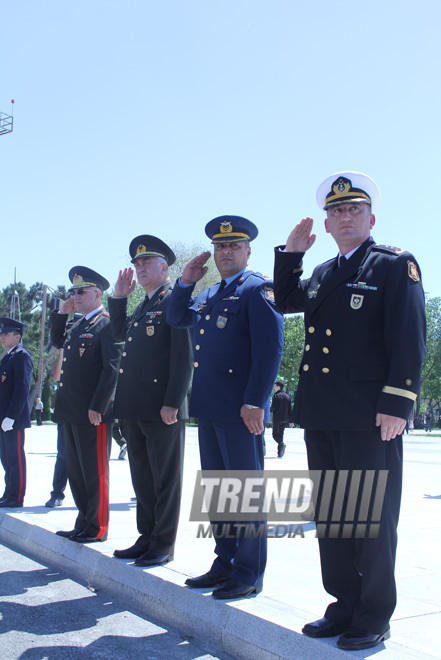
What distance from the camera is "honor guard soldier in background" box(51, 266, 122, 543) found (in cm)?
533

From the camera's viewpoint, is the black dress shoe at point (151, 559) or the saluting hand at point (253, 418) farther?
the black dress shoe at point (151, 559)

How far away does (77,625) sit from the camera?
149 inches

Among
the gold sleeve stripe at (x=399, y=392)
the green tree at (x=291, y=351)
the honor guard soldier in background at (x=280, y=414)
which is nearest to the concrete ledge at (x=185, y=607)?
the gold sleeve stripe at (x=399, y=392)

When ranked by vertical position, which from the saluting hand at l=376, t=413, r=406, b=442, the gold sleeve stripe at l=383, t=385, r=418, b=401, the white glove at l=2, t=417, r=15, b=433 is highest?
the gold sleeve stripe at l=383, t=385, r=418, b=401

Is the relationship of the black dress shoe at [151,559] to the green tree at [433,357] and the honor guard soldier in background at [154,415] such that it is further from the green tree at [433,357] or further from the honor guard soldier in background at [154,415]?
the green tree at [433,357]

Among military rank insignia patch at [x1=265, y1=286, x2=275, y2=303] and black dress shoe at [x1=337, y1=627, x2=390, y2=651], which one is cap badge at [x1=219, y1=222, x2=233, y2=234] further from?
black dress shoe at [x1=337, y1=627, x2=390, y2=651]

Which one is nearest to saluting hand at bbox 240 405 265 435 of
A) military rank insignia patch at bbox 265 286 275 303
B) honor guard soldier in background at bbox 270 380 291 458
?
military rank insignia patch at bbox 265 286 275 303

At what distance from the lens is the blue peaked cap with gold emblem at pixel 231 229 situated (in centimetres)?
423

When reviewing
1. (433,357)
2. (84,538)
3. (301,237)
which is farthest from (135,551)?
(433,357)

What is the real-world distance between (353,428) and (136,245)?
8.81 feet

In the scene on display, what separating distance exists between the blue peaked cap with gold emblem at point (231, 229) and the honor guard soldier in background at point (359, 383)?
90 centimetres

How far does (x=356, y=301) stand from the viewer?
3.16 metres

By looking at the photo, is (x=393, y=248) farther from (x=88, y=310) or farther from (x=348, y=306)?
(x=88, y=310)

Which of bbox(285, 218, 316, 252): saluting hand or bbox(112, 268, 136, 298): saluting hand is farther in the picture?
bbox(112, 268, 136, 298): saluting hand
